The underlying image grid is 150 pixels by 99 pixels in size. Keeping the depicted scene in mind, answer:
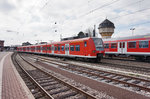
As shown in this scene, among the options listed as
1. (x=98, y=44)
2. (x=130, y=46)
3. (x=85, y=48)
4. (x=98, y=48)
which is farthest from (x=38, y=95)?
(x=130, y=46)

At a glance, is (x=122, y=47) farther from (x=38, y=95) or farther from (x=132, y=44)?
(x=38, y=95)

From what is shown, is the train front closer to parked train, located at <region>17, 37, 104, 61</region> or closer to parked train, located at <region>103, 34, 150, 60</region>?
parked train, located at <region>17, 37, 104, 61</region>

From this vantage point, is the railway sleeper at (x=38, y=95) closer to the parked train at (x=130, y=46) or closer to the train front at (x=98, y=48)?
the train front at (x=98, y=48)

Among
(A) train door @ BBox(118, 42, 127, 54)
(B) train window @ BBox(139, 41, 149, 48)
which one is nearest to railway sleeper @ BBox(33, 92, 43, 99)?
(B) train window @ BBox(139, 41, 149, 48)

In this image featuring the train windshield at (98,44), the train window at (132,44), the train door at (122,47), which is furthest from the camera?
the train door at (122,47)

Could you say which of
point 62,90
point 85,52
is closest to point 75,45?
point 85,52

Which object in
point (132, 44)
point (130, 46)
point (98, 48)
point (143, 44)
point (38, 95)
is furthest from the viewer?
point (130, 46)

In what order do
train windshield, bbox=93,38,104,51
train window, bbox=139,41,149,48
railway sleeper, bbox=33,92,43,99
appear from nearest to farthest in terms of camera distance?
railway sleeper, bbox=33,92,43,99 < train windshield, bbox=93,38,104,51 < train window, bbox=139,41,149,48

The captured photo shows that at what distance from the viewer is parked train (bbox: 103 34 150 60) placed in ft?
48.8

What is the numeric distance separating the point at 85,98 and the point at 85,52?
979 centimetres

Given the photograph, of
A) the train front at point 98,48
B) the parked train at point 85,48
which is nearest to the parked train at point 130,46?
the parked train at point 85,48

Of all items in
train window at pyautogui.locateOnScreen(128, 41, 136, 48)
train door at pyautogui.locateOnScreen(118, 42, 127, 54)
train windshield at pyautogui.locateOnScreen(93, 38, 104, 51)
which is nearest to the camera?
train windshield at pyautogui.locateOnScreen(93, 38, 104, 51)

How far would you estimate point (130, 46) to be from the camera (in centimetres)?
1686

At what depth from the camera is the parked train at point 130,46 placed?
14867mm
